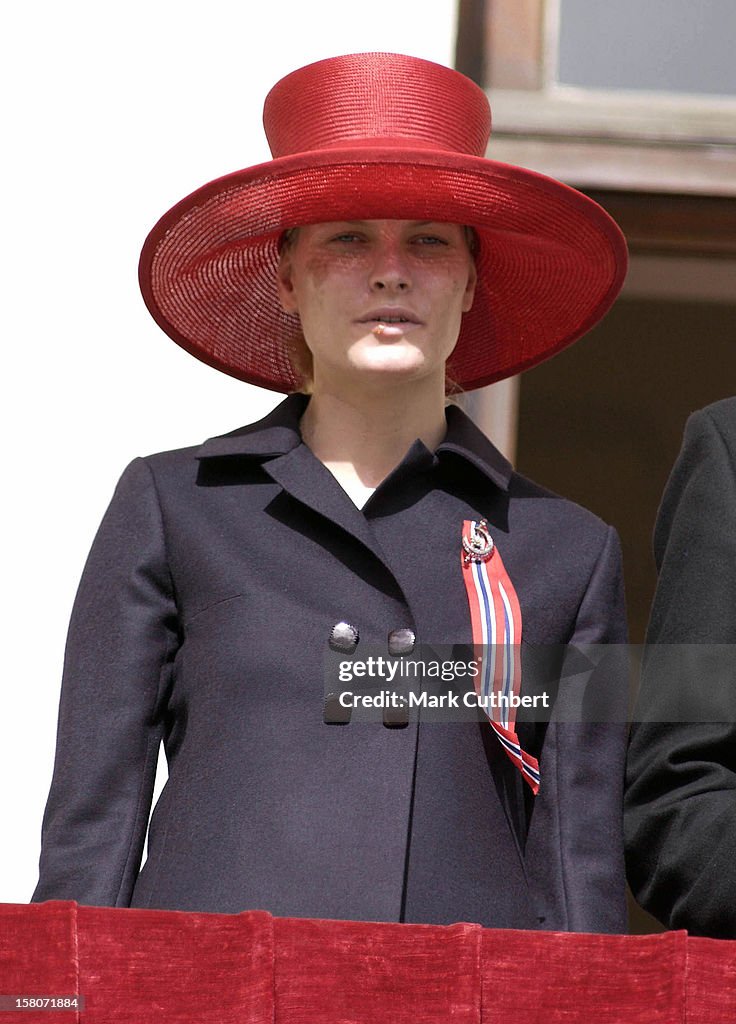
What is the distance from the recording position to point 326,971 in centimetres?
213

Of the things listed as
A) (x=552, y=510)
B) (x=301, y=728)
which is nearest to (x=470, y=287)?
(x=552, y=510)

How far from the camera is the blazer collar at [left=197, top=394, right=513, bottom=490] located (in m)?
2.81

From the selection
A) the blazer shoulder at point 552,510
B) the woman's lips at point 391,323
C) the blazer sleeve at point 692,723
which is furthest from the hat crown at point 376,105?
the blazer sleeve at point 692,723

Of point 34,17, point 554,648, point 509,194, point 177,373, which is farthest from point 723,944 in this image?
point 34,17

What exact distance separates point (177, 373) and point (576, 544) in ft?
3.66

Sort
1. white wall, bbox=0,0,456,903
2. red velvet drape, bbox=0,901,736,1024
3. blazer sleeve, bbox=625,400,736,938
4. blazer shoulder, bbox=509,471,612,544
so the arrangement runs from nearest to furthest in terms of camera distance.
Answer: red velvet drape, bbox=0,901,736,1024, blazer sleeve, bbox=625,400,736,938, blazer shoulder, bbox=509,471,612,544, white wall, bbox=0,0,456,903

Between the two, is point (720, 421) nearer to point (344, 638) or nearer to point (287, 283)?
point (344, 638)

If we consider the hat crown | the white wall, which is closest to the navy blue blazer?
the hat crown

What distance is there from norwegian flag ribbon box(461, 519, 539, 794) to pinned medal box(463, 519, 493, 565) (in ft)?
0.09

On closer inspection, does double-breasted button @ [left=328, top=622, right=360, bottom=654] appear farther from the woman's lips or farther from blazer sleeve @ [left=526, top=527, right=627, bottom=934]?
the woman's lips

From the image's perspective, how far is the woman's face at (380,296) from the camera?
2.75 m

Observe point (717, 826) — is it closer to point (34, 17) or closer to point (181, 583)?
point (181, 583)

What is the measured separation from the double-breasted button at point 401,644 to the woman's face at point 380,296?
0.36m

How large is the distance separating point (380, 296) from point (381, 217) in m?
0.11
